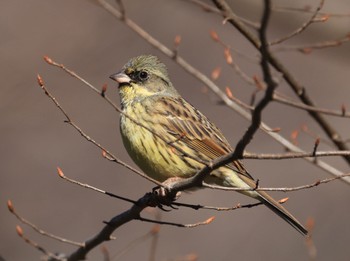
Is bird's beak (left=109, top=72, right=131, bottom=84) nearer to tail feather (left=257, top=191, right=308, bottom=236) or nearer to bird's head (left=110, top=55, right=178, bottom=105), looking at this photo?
bird's head (left=110, top=55, right=178, bottom=105)

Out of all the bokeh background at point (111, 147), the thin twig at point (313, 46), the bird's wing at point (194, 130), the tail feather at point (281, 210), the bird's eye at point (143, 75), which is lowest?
the tail feather at point (281, 210)

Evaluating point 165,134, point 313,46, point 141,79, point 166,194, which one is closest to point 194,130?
point 165,134

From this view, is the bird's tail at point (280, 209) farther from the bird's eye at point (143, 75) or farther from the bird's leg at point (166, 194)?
the bird's eye at point (143, 75)

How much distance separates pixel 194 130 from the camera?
767 cm

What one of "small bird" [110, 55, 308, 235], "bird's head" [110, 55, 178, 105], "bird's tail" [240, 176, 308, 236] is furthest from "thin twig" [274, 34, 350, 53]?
"bird's head" [110, 55, 178, 105]

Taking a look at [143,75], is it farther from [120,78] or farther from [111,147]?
[111,147]

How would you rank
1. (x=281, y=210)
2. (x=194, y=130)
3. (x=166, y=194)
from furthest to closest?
1. (x=194, y=130)
2. (x=281, y=210)
3. (x=166, y=194)

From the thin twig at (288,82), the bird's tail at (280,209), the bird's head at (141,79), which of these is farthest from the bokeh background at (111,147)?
the bird's tail at (280,209)

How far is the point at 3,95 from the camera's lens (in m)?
9.45

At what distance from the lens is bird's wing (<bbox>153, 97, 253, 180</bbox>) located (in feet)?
24.6

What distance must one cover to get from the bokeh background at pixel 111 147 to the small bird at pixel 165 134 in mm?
2486

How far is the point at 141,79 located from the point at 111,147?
15.5 ft

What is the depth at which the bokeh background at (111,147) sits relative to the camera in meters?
11.0

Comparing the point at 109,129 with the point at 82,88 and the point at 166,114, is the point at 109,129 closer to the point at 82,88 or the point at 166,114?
the point at 82,88
